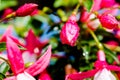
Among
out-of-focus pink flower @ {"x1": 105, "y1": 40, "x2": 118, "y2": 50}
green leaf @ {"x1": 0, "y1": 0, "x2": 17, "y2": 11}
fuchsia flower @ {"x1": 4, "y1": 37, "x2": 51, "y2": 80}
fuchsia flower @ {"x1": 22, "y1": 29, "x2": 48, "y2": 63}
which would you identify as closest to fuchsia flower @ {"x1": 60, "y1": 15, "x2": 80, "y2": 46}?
fuchsia flower @ {"x1": 4, "y1": 37, "x2": 51, "y2": 80}

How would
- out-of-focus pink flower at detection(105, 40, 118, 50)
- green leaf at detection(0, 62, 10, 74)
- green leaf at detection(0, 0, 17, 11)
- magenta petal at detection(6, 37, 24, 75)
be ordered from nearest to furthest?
magenta petal at detection(6, 37, 24, 75) < green leaf at detection(0, 62, 10, 74) < out-of-focus pink flower at detection(105, 40, 118, 50) < green leaf at detection(0, 0, 17, 11)

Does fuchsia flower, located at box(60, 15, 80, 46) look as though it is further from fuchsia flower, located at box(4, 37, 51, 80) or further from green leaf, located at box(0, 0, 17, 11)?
green leaf, located at box(0, 0, 17, 11)

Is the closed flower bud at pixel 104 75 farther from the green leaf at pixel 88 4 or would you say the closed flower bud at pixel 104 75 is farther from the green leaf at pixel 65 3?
the green leaf at pixel 65 3

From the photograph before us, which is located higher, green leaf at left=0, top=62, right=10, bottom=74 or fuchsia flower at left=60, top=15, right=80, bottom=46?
fuchsia flower at left=60, top=15, right=80, bottom=46

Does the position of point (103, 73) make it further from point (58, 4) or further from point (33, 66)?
point (58, 4)

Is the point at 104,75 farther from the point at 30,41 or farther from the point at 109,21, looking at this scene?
the point at 30,41

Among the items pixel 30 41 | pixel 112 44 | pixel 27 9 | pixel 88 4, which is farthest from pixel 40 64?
pixel 112 44

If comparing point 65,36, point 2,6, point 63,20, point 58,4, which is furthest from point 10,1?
point 65,36
